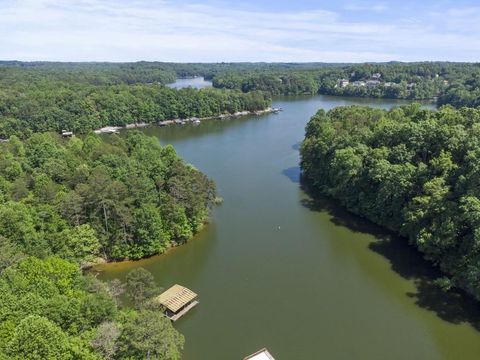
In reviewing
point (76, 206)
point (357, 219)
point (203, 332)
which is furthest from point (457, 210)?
point (76, 206)

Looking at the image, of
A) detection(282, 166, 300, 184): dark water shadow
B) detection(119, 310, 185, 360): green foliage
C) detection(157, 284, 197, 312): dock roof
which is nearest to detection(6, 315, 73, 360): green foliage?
detection(119, 310, 185, 360): green foliage

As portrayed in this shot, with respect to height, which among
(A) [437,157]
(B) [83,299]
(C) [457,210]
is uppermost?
(A) [437,157]

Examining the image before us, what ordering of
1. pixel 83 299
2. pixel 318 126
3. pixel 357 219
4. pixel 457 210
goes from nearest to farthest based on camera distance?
pixel 83 299
pixel 457 210
pixel 357 219
pixel 318 126

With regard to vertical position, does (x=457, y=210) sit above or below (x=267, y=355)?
above

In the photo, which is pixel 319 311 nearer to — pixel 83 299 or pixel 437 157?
pixel 83 299

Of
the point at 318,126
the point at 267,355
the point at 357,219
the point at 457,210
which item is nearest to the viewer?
the point at 267,355

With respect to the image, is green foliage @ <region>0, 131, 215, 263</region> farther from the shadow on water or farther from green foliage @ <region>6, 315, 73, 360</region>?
the shadow on water

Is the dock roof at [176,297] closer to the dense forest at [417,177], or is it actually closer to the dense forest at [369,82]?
the dense forest at [417,177]

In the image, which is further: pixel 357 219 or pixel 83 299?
pixel 357 219
